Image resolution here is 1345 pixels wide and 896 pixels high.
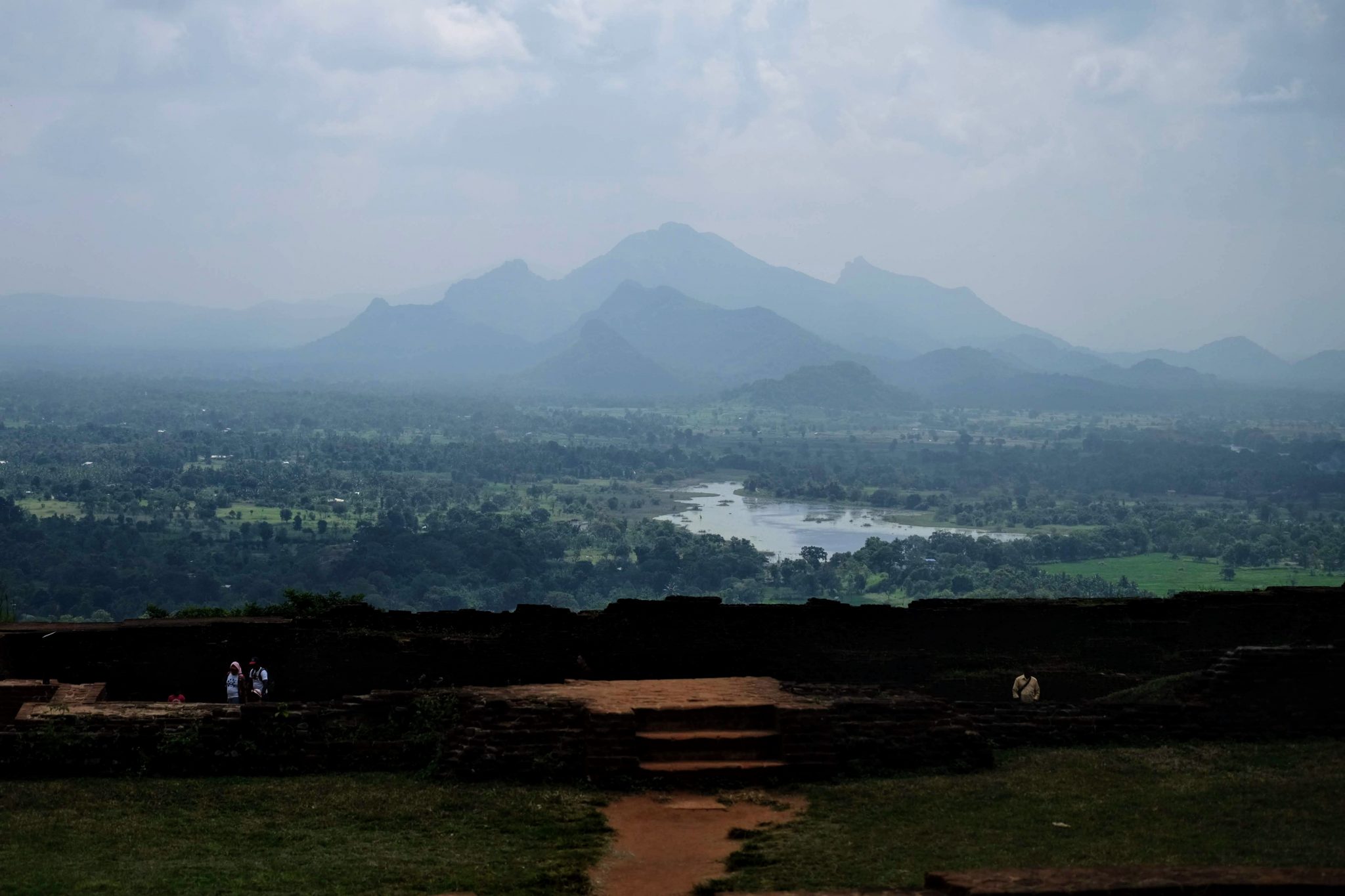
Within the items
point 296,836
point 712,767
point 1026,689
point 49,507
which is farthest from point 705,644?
point 49,507

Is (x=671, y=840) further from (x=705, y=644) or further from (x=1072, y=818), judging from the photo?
(x=705, y=644)

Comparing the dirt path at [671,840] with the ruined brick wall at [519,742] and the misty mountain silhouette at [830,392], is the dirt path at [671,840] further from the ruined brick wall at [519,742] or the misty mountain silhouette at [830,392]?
the misty mountain silhouette at [830,392]

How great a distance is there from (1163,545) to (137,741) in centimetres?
6552

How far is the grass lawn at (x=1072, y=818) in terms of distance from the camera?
403 inches

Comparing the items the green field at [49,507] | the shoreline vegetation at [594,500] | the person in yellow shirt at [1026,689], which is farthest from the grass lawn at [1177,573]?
the green field at [49,507]

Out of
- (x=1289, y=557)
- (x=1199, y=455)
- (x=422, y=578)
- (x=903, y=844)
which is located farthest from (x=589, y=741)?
(x=1199, y=455)

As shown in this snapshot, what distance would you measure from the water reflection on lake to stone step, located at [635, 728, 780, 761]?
5048cm

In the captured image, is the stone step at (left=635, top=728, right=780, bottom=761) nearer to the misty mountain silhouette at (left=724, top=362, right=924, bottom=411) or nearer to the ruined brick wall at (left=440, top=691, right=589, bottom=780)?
the ruined brick wall at (left=440, top=691, right=589, bottom=780)

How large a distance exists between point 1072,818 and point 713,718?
12.5ft

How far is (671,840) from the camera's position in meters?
11.8

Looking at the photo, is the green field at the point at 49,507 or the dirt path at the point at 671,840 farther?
the green field at the point at 49,507

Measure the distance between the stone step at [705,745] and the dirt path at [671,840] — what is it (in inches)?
26.3

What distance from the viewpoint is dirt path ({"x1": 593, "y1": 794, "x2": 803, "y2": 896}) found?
35.2ft

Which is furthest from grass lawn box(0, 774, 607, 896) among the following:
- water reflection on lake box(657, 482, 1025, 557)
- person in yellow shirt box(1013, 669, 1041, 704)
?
water reflection on lake box(657, 482, 1025, 557)
